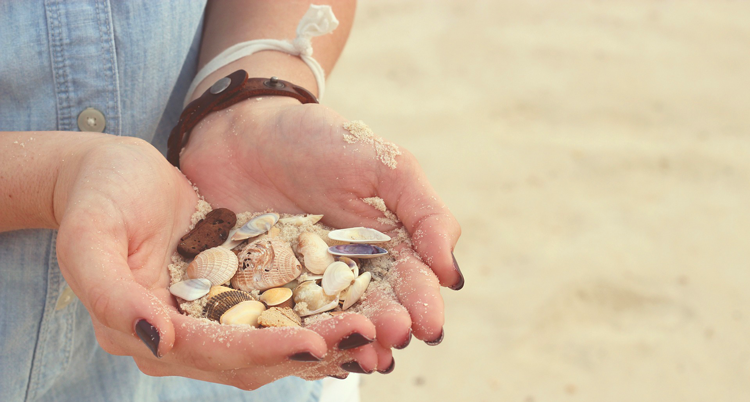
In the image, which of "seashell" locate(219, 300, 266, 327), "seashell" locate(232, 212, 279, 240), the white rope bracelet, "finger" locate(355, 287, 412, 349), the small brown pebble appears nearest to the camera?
"finger" locate(355, 287, 412, 349)

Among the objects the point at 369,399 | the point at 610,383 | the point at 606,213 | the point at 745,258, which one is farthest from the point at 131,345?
the point at 745,258

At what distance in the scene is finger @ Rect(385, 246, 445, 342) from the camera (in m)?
1.19

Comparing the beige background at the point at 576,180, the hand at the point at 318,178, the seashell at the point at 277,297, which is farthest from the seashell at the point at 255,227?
the beige background at the point at 576,180

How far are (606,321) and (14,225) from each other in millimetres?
2474

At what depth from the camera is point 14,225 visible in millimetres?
1430

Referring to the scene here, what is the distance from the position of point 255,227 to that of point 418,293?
22.8 inches

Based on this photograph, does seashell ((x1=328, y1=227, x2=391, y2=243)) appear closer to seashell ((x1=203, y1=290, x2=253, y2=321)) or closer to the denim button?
seashell ((x1=203, y1=290, x2=253, y2=321))

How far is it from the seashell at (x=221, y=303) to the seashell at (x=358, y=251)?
0.85ft

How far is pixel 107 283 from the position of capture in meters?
1.07

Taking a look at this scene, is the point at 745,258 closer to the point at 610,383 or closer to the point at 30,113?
the point at 610,383

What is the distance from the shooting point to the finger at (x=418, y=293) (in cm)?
119

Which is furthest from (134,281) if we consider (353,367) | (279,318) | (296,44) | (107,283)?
(296,44)

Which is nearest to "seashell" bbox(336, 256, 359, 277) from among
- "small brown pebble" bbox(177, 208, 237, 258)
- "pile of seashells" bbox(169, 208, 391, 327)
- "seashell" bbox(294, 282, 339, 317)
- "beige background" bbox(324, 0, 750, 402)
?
"pile of seashells" bbox(169, 208, 391, 327)

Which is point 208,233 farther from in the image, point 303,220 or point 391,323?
point 391,323
